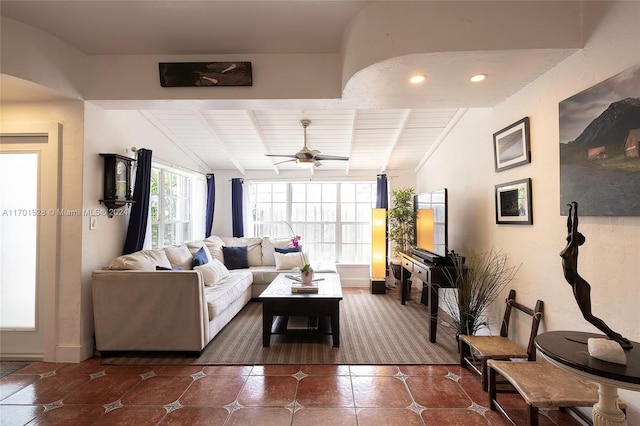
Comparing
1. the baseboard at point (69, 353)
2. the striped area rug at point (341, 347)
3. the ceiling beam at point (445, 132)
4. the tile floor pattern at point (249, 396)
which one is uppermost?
the ceiling beam at point (445, 132)

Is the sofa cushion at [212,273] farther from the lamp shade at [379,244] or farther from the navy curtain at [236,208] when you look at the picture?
the lamp shade at [379,244]

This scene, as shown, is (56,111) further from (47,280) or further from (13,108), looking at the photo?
(47,280)

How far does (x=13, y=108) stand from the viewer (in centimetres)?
279

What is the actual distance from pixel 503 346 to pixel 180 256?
3.82 metres

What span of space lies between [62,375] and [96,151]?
6.69 ft

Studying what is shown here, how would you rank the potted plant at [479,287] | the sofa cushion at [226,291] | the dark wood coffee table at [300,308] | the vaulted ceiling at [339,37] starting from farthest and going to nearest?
the sofa cushion at [226,291] < the dark wood coffee table at [300,308] < the potted plant at [479,287] < the vaulted ceiling at [339,37]

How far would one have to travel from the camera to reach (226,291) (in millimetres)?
3580

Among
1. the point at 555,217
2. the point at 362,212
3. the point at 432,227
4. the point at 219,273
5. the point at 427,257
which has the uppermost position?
the point at 362,212

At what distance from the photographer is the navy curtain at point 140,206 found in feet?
11.1

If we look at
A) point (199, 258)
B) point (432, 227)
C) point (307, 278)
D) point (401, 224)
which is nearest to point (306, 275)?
point (307, 278)

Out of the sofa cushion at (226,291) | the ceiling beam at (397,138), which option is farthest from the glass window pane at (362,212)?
the sofa cushion at (226,291)

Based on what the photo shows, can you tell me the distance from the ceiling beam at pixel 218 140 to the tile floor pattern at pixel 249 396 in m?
2.88

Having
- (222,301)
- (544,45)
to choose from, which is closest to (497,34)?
(544,45)

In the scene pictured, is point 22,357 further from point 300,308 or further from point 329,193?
point 329,193
